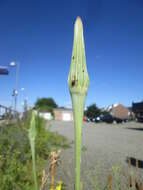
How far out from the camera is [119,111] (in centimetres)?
6425

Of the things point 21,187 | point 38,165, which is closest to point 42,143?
point 38,165

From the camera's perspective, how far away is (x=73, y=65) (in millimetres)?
435

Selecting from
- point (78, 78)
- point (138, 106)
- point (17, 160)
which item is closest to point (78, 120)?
point (78, 78)

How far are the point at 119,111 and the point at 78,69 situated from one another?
66.7m

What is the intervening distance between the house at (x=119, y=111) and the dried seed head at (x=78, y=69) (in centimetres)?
6473

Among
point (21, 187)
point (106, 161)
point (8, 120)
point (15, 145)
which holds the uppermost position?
point (8, 120)

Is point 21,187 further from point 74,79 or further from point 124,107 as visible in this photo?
point 124,107

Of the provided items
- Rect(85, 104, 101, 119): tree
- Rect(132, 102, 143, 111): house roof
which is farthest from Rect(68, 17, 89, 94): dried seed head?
Rect(85, 104, 101, 119): tree

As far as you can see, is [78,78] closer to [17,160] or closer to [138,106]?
[17,160]

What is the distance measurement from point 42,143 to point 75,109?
5.43 m

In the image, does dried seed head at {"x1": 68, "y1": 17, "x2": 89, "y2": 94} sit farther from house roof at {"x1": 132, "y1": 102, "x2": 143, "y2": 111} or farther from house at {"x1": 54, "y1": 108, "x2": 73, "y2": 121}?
house at {"x1": 54, "y1": 108, "x2": 73, "y2": 121}

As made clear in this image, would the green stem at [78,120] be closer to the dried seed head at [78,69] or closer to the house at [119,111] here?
the dried seed head at [78,69]

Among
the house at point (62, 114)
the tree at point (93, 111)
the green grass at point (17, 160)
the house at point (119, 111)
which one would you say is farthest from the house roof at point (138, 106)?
the green grass at point (17, 160)

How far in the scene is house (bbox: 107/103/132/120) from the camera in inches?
2499
